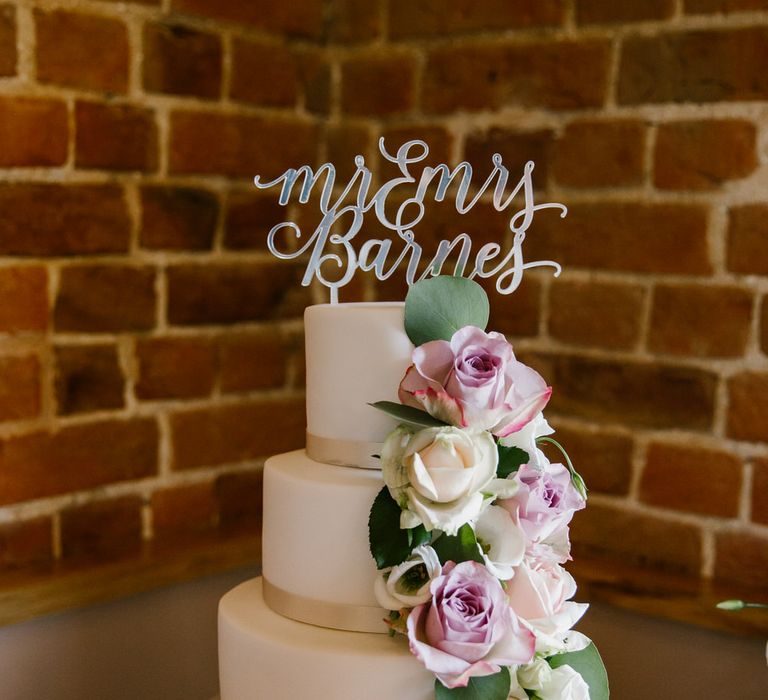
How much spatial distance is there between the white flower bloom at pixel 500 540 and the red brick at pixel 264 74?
805mm

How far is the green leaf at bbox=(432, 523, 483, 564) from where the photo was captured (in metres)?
0.89

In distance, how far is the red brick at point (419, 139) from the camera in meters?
1.47

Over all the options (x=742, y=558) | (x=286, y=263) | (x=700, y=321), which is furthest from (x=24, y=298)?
(x=742, y=558)

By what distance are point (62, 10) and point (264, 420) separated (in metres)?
0.65

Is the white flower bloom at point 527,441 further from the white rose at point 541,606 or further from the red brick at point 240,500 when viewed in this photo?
the red brick at point 240,500

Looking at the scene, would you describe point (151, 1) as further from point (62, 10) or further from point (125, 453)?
point (125, 453)

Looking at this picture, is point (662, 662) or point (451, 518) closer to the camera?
point (451, 518)

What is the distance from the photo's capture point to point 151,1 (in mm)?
1306

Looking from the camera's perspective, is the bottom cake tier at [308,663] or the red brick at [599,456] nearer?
the bottom cake tier at [308,663]

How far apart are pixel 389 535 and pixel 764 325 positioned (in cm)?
58

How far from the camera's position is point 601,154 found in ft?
4.29

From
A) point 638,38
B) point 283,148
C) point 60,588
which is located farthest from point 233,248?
point 638,38

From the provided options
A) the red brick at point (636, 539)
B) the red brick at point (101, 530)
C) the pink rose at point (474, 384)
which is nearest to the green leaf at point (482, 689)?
the pink rose at point (474, 384)

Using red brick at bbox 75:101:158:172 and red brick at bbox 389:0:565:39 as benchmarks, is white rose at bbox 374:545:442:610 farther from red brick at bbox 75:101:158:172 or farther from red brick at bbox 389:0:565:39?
red brick at bbox 389:0:565:39
